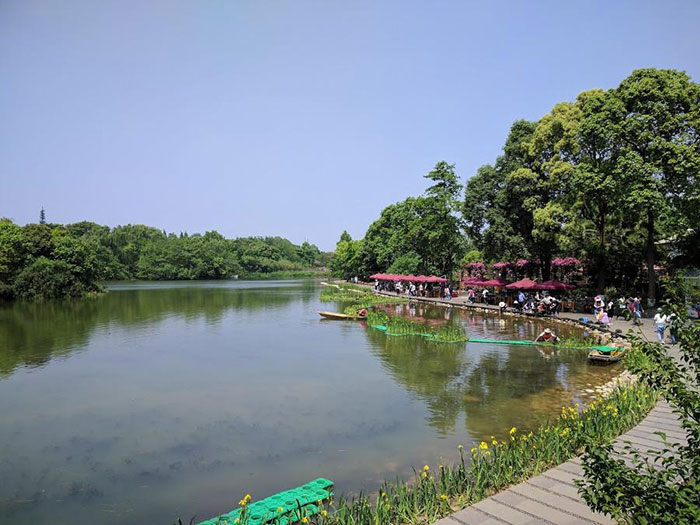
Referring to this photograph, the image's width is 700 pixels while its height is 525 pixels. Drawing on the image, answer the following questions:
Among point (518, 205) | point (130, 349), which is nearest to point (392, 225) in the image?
point (518, 205)

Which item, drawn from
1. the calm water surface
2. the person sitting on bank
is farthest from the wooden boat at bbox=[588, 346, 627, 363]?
the person sitting on bank

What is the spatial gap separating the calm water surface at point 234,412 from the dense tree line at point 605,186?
8.97 meters

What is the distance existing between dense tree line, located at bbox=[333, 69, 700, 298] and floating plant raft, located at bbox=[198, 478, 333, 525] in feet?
79.7

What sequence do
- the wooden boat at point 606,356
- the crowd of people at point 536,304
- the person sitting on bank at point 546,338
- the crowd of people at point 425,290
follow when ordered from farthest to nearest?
the crowd of people at point 425,290, the crowd of people at point 536,304, the person sitting on bank at point 546,338, the wooden boat at point 606,356

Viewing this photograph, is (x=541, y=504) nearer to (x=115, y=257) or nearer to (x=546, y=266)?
(x=546, y=266)

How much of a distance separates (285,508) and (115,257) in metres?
109

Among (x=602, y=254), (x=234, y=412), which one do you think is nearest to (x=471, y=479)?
(x=234, y=412)

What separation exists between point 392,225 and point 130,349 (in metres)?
55.5

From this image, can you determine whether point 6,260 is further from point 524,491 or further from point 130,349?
point 524,491

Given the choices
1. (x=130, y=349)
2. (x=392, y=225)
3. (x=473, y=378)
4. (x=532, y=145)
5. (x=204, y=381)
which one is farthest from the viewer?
(x=392, y=225)

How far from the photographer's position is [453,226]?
50.9 metres

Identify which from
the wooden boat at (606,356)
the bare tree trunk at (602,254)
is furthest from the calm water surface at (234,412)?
the bare tree trunk at (602,254)

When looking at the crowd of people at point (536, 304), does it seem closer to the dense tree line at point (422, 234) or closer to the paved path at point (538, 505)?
the dense tree line at point (422, 234)

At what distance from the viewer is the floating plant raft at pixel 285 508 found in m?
6.81
